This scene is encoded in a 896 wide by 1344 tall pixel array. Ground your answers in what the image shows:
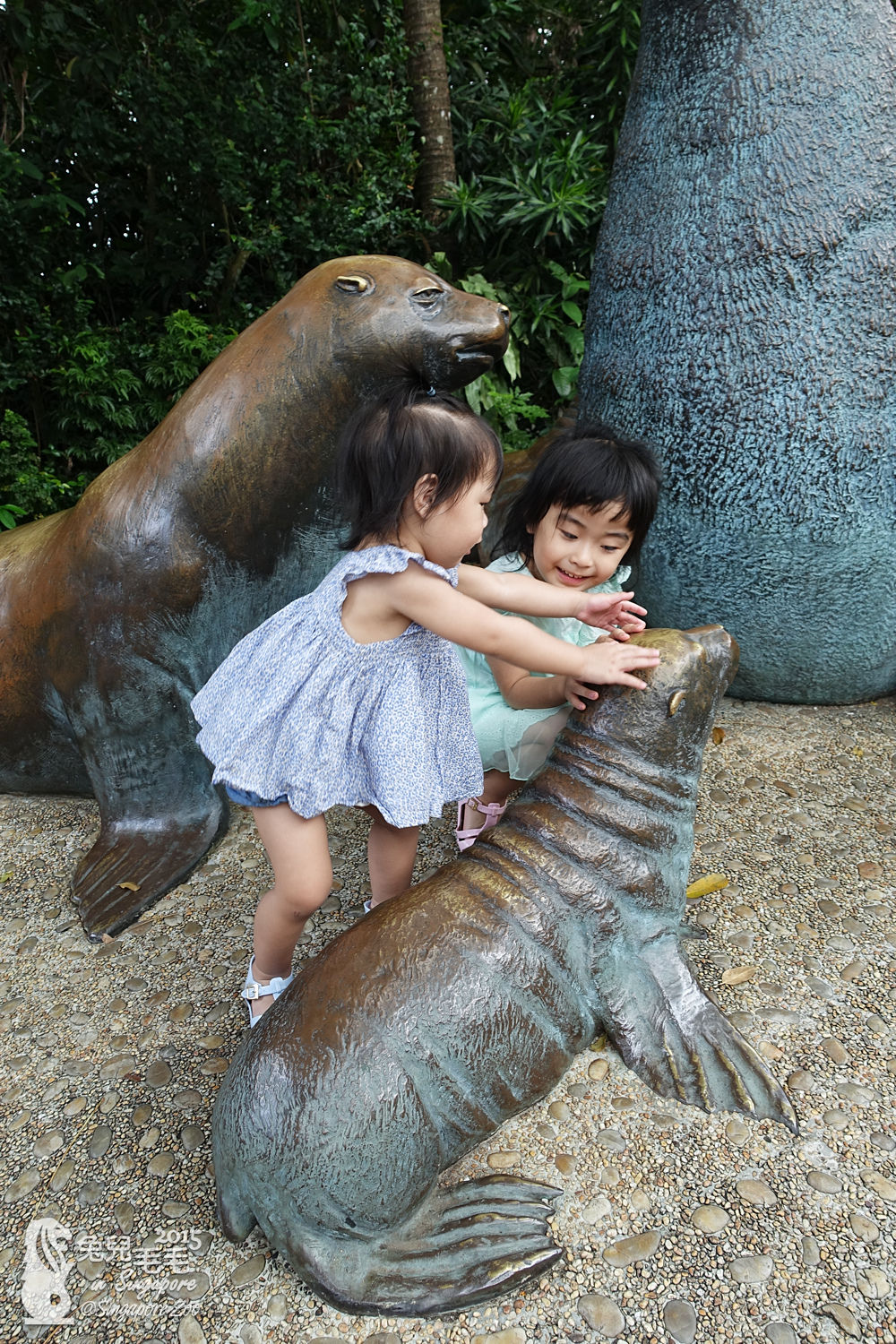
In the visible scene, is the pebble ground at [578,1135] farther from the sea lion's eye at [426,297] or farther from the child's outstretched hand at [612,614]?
the sea lion's eye at [426,297]

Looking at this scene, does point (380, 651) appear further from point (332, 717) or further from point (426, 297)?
point (426, 297)

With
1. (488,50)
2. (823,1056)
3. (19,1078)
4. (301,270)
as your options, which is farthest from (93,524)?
(488,50)

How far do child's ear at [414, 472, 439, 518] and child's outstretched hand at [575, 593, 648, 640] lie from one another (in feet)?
1.16

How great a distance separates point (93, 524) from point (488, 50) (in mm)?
5371

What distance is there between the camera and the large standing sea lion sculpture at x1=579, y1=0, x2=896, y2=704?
7.84ft

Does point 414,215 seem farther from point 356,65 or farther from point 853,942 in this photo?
point 853,942

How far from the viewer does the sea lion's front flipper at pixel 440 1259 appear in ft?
4.17

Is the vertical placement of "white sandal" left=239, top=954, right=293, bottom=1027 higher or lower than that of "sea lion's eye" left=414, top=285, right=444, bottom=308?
lower

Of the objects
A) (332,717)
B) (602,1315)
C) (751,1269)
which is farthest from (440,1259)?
(332,717)

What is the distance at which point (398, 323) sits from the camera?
2.10m

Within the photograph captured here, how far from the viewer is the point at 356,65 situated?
476 cm

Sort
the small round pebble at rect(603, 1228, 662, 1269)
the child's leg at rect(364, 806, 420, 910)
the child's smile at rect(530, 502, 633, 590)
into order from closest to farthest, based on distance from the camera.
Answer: the small round pebble at rect(603, 1228, 662, 1269), the child's leg at rect(364, 806, 420, 910), the child's smile at rect(530, 502, 633, 590)

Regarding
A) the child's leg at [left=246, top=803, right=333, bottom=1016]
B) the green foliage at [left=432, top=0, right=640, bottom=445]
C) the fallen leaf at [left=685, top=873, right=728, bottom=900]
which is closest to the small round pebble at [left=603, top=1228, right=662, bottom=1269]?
the child's leg at [left=246, top=803, right=333, bottom=1016]

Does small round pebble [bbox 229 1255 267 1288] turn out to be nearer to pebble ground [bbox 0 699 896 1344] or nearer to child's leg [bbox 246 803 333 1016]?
pebble ground [bbox 0 699 896 1344]
